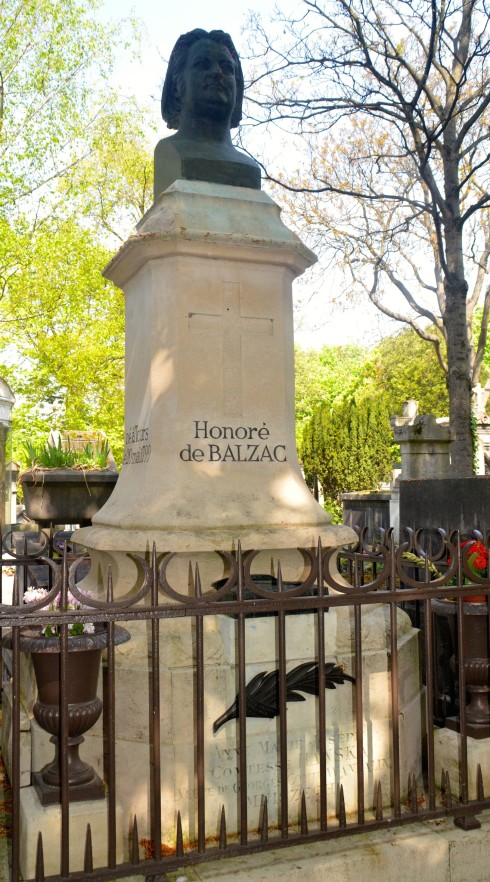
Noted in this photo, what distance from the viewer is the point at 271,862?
118 inches

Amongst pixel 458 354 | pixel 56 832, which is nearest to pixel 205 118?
pixel 56 832

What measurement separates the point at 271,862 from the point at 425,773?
1243 mm

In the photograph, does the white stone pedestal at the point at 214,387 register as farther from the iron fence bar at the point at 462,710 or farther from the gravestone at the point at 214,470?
the iron fence bar at the point at 462,710

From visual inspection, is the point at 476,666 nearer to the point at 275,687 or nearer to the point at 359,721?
the point at 359,721

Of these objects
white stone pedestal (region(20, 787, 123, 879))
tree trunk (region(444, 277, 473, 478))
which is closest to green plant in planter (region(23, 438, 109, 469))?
white stone pedestal (region(20, 787, 123, 879))

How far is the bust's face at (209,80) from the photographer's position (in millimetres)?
4613

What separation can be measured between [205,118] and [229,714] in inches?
141

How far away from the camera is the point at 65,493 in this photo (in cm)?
695

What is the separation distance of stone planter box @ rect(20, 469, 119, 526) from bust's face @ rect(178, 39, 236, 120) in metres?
3.46

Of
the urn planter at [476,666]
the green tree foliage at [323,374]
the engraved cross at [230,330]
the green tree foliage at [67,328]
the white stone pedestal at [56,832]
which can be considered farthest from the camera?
the green tree foliage at [323,374]

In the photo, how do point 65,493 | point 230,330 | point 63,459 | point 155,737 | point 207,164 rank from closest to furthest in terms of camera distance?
point 155,737, point 230,330, point 207,164, point 65,493, point 63,459

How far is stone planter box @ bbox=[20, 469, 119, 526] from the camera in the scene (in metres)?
6.83

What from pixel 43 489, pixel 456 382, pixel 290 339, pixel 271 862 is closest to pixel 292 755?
pixel 271 862

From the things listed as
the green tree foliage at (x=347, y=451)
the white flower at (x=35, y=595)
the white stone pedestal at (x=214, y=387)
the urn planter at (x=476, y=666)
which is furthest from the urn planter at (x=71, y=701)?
the green tree foliage at (x=347, y=451)
